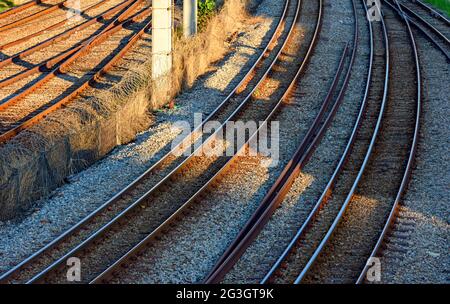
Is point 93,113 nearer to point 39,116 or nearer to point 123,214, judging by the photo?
point 39,116

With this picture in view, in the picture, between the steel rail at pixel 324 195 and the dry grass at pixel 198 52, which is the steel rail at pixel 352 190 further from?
the dry grass at pixel 198 52

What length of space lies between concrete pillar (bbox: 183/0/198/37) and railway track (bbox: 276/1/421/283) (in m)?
6.32

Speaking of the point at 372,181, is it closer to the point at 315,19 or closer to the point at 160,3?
the point at 160,3

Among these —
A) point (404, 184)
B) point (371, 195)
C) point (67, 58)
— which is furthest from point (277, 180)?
point (67, 58)

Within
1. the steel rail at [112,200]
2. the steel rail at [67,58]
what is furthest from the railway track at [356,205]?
the steel rail at [67,58]

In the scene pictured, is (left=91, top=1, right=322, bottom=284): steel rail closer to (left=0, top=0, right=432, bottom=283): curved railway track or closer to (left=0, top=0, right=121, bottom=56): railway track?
(left=0, top=0, right=432, bottom=283): curved railway track

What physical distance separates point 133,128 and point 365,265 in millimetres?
7635

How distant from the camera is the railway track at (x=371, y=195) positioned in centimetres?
1073

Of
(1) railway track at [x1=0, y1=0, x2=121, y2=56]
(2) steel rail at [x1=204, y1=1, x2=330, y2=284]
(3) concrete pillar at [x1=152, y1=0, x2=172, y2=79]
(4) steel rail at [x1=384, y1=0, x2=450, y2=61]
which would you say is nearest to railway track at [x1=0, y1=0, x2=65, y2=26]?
(1) railway track at [x1=0, y1=0, x2=121, y2=56]

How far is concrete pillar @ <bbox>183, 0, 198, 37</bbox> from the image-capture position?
23.1 meters

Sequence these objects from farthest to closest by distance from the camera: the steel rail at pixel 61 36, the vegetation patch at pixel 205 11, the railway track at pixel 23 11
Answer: the railway track at pixel 23 11 → the vegetation patch at pixel 205 11 → the steel rail at pixel 61 36

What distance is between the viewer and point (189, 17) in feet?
76.0

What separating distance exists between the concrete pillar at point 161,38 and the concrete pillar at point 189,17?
3.88 metres

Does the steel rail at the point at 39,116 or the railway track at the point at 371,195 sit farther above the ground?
the railway track at the point at 371,195
